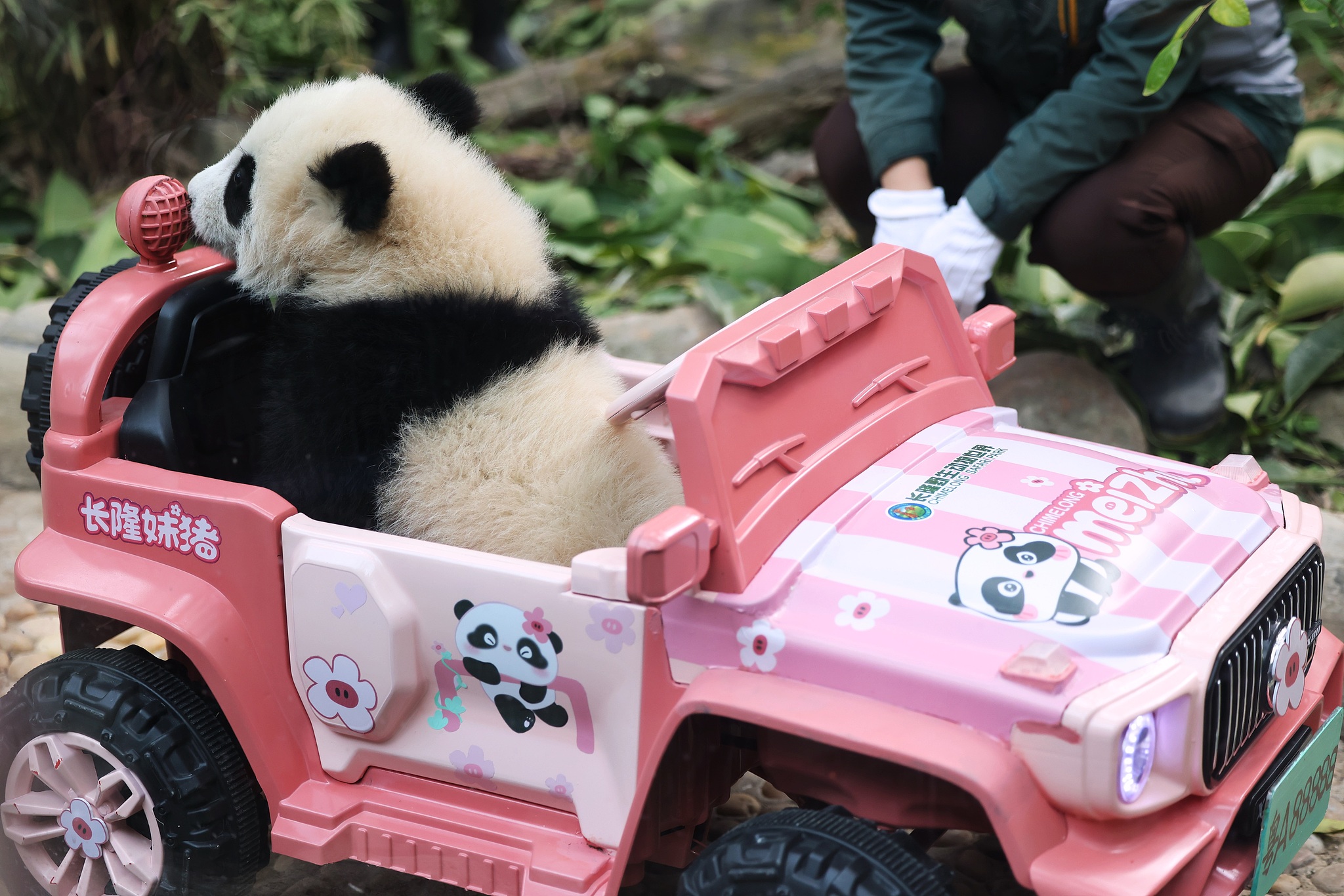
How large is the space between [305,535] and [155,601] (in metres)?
0.21

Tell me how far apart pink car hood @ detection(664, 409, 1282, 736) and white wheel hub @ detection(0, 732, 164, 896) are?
A: 683 mm

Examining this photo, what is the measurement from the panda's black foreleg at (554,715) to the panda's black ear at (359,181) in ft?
1.93

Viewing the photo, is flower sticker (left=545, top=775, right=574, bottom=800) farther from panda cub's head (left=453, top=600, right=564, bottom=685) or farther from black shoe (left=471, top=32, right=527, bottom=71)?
black shoe (left=471, top=32, right=527, bottom=71)

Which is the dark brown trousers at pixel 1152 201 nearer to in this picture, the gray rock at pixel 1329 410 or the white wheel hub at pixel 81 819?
the gray rock at pixel 1329 410

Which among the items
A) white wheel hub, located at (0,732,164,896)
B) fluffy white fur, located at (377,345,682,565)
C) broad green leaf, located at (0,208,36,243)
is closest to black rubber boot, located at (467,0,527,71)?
broad green leaf, located at (0,208,36,243)

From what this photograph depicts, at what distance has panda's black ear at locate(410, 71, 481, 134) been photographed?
62.8 inches

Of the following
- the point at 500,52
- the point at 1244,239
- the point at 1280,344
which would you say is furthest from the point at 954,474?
the point at 500,52

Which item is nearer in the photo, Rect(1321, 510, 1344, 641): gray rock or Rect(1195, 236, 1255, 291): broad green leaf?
Rect(1321, 510, 1344, 641): gray rock

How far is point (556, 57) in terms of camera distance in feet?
16.2

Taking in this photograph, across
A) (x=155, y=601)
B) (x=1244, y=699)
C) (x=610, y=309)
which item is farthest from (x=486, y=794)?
(x=610, y=309)

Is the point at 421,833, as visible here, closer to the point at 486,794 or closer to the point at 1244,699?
the point at 486,794

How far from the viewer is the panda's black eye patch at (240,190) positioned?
152 centimetres

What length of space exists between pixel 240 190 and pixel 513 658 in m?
0.73

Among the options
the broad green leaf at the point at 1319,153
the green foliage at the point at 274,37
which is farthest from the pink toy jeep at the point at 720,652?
the green foliage at the point at 274,37
